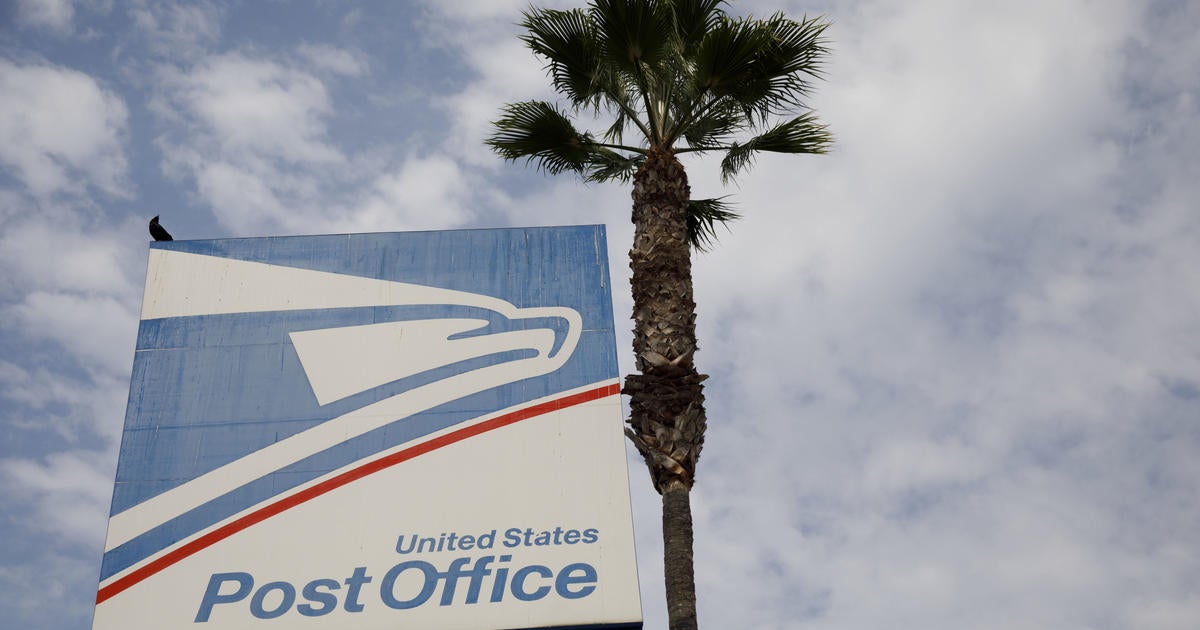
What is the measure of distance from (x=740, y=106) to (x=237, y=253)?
7.63 m

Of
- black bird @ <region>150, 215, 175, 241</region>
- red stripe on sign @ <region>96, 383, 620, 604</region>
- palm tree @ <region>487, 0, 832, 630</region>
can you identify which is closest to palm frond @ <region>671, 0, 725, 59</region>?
palm tree @ <region>487, 0, 832, 630</region>

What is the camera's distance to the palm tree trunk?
11.2 m

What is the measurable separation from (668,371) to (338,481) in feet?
15.5

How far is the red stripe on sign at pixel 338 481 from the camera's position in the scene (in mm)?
12914

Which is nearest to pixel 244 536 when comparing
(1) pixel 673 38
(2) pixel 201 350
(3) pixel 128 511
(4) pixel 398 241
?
(3) pixel 128 511

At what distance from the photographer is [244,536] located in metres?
13.1

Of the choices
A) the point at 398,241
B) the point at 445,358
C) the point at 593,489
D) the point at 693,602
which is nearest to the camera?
the point at 693,602

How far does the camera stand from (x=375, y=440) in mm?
13789

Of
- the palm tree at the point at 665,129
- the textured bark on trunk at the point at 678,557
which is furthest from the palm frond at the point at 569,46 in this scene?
the textured bark on trunk at the point at 678,557

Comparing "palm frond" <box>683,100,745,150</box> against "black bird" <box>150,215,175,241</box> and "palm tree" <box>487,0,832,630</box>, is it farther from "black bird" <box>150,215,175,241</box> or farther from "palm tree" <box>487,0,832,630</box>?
"black bird" <box>150,215,175,241</box>

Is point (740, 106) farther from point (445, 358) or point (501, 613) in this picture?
point (501, 613)

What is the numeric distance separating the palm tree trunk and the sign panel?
Answer: 1.82 metres

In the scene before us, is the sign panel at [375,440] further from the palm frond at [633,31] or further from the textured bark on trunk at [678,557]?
the palm frond at [633,31]

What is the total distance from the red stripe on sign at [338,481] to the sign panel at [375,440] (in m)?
0.03
